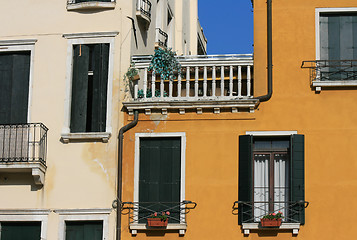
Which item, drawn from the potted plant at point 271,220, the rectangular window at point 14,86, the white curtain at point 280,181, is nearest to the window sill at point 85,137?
the rectangular window at point 14,86

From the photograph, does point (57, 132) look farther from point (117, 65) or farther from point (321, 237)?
point (321, 237)

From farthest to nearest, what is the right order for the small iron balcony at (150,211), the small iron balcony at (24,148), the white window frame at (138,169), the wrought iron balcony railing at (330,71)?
1. the wrought iron balcony railing at (330,71)
2. the small iron balcony at (24,148)
3. the small iron balcony at (150,211)
4. the white window frame at (138,169)

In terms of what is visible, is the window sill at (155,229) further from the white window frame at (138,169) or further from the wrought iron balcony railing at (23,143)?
the wrought iron balcony railing at (23,143)

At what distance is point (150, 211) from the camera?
22.1 meters

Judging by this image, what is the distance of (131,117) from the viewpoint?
22.8m

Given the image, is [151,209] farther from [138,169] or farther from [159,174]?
[138,169]

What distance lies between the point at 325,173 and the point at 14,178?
8266mm

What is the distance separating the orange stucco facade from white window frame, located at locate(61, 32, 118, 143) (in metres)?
0.65

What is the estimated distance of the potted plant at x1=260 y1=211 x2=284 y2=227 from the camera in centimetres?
2120

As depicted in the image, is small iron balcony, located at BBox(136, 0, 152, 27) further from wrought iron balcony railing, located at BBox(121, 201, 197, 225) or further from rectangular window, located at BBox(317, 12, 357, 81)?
wrought iron balcony railing, located at BBox(121, 201, 197, 225)

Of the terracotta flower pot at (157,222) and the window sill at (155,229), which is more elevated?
the terracotta flower pot at (157,222)

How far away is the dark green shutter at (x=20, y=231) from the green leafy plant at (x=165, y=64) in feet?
17.2

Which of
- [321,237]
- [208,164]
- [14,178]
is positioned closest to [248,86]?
[208,164]

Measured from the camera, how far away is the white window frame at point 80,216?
22.1m
